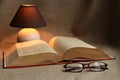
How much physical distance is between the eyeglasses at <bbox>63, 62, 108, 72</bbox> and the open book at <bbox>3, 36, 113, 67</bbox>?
2.9 inches

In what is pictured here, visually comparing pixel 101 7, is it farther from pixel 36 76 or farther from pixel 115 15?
pixel 36 76

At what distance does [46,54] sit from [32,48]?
11 cm

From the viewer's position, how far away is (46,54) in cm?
120

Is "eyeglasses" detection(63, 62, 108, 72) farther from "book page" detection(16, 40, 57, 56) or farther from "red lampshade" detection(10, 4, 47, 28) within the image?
"red lampshade" detection(10, 4, 47, 28)

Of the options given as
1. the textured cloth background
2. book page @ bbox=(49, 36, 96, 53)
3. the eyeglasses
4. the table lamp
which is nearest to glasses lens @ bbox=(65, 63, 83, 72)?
the eyeglasses

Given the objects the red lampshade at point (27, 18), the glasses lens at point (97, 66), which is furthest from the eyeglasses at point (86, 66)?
the red lampshade at point (27, 18)

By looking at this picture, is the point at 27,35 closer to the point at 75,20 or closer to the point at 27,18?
the point at 27,18

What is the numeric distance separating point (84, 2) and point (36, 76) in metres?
0.76

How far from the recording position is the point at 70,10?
5.60 feet

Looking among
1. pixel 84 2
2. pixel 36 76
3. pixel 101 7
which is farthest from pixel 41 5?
pixel 36 76

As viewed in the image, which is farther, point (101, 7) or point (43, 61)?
point (101, 7)

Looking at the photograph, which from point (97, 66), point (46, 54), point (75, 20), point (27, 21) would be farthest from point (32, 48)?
point (75, 20)

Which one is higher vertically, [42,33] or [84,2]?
[84,2]

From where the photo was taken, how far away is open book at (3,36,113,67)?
1.19 meters
